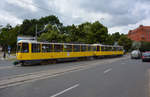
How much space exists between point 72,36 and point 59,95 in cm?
3863

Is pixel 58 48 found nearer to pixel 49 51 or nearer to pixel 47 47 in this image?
pixel 49 51

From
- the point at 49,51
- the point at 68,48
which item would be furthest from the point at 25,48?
the point at 68,48

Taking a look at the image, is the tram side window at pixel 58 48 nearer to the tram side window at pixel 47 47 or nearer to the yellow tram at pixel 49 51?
the yellow tram at pixel 49 51

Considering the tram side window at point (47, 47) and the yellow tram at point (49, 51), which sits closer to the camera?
the yellow tram at point (49, 51)

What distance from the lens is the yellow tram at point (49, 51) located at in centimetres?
1841

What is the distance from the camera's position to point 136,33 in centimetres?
11812

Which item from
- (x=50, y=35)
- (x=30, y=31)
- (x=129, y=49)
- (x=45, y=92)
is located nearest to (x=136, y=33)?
(x=129, y=49)

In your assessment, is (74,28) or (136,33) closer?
(74,28)

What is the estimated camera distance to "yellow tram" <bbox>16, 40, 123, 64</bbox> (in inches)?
725

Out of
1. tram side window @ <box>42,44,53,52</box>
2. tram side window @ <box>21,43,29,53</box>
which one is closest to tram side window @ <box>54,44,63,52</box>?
tram side window @ <box>42,44,53,52</box>

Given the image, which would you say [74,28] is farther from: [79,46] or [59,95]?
[59,95]

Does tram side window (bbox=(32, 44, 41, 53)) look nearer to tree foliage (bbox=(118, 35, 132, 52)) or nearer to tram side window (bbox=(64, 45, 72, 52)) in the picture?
tram side window (bbox=(64, 45, 72, 52))

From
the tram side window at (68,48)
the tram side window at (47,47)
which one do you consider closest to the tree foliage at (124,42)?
the tram side window at (68,48)

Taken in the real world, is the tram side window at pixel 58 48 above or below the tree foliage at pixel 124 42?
below
